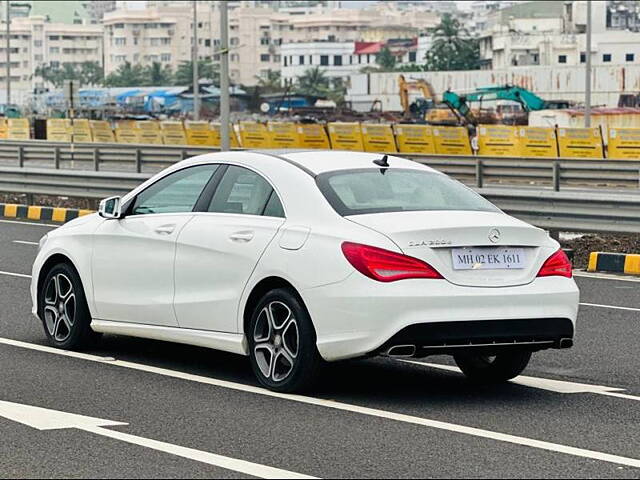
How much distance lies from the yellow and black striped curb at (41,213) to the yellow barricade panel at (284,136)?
63.7 ft

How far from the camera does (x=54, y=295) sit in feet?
34.0

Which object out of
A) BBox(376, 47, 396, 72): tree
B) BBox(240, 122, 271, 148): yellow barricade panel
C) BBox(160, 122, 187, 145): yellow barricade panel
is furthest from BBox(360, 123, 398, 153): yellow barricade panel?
BBox(376, 47, 396, 72): tree

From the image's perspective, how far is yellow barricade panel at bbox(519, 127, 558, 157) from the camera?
39531 mm

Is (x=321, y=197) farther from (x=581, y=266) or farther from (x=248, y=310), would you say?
(x=581, y=266)

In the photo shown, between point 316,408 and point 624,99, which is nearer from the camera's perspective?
point 316,408

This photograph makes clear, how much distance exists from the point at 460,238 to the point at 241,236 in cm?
140

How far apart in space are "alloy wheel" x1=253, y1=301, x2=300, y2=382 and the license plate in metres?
0.95

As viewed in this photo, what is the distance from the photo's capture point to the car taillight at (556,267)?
8.39m

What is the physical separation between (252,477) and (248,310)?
2.50 meters

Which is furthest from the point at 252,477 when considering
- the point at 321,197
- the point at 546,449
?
the point at 321,197

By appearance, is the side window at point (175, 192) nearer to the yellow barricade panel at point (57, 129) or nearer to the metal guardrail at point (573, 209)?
the metal guardrail at point (573, 209)

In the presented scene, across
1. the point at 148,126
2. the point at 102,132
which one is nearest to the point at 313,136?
the point at 148,126

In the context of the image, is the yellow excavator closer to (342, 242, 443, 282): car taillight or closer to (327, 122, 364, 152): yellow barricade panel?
(327, 122, 364, 152): yellow barricade panel

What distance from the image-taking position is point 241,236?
28.9 feet
